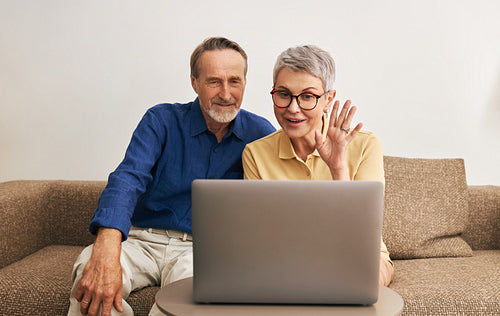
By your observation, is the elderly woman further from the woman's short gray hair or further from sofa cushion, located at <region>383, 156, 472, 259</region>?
sofa cushion, located at <region>383, 156, 472, 259</region>

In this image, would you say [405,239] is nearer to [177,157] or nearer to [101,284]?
[177,157]

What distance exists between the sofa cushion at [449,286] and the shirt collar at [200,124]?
823mm

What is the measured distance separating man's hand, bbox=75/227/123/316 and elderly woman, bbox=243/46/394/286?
65 cm

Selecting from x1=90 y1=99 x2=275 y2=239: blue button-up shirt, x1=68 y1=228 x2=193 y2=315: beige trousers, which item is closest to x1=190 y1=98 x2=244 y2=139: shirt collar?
x1=90 y1=99 x2=275 y2=239: blue button-up shirt

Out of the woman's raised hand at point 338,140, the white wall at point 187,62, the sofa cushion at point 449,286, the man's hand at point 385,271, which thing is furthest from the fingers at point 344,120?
the white wall at point 187,62

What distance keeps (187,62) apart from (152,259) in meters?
1.18

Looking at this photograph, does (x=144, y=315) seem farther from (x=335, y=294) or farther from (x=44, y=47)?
(x=44, y=47)

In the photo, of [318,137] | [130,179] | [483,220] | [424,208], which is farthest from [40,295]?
[483,220]

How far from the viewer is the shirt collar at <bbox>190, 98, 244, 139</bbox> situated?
188 centimetres

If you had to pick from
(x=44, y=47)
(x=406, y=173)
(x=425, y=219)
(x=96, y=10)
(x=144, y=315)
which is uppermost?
(x=96, y=10)

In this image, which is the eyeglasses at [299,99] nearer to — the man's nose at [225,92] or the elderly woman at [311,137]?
the elderly woman at [311,137]

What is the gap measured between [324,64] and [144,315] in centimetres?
104

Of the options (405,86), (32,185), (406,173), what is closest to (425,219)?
(406,173)

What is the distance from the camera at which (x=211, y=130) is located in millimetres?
1896
